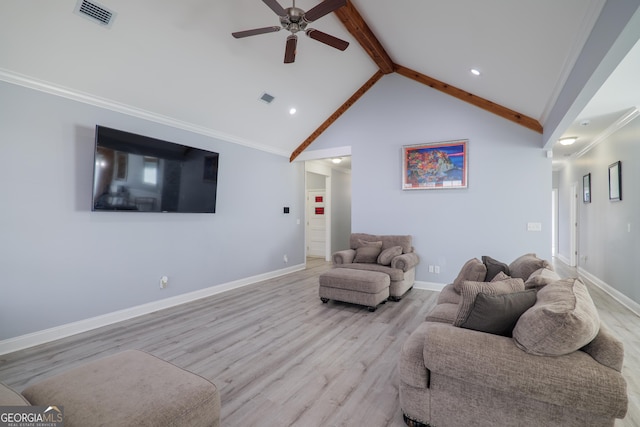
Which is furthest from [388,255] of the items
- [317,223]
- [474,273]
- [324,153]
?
[317,223]

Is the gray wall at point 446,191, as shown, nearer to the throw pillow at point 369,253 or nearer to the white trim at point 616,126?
the throw pillow at point 369,253

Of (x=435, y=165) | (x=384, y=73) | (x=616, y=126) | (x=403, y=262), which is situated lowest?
(x=403, y=262)

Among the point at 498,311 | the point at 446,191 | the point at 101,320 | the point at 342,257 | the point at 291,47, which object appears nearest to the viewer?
the point at 498,311

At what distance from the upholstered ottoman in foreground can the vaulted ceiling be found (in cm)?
288

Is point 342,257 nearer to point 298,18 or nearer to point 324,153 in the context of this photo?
point 324,153

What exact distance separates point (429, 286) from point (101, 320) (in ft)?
15.3

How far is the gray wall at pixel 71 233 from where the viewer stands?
272 cm

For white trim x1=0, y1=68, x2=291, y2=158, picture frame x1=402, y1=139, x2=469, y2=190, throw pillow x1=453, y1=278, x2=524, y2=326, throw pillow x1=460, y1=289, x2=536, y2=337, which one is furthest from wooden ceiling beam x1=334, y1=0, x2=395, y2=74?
throw pillow x1=460, y1=289, x2=536, y2=337

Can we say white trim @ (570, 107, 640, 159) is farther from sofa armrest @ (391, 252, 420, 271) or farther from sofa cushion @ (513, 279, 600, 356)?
sofa cushion @ (513, 279, 600, 356)

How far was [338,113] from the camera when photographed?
5832 millimetres

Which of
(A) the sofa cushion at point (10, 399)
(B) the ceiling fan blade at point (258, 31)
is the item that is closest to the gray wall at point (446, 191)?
(B) the ceiling fan blade at point (258, 31)

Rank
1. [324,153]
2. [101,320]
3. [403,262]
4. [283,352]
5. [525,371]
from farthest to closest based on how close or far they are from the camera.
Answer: [324,153] < [403,262] < [101,320] < [283,352] < [525,371]

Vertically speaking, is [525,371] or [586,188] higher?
[586,188]

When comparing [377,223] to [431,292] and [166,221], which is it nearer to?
[431,292]
